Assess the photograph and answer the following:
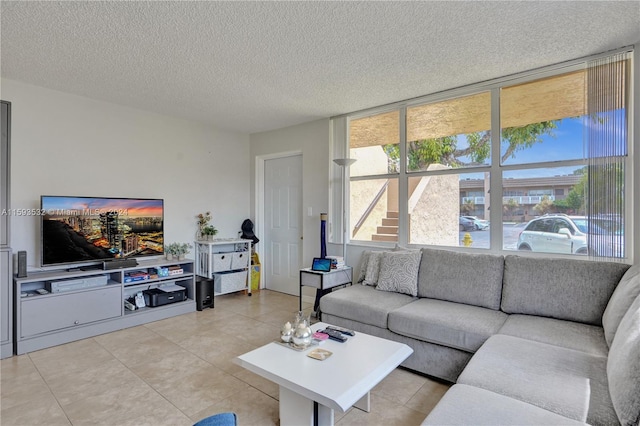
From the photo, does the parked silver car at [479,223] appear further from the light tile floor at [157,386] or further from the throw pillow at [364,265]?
the light tile floor at [157,386]

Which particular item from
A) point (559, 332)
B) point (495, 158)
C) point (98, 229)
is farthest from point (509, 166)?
point (98, 229)

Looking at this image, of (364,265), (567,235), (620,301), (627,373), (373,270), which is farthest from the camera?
(364,265)

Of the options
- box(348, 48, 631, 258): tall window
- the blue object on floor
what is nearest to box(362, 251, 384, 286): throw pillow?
box(348, 48, 631, 258): tall window

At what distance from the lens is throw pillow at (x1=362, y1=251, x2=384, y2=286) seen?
3.41 m

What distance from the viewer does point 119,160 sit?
3.89m

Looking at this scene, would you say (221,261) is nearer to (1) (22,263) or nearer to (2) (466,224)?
(1) (22,263)

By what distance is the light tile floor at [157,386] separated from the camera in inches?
79.0

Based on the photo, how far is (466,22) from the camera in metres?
2.17

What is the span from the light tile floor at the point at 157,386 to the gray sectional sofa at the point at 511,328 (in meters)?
0.43

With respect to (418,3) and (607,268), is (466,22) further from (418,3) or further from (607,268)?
(607,268)

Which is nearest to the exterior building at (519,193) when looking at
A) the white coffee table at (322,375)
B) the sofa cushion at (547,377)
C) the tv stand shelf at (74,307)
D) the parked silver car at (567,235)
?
the parked silver car at (567,235)

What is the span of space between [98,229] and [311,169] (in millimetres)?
2602

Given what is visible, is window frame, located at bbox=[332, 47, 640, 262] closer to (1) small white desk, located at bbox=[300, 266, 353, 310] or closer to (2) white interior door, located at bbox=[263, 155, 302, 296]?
(1) small white desk, located at bbox=[300, 266, 353, 310]

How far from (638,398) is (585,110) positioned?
2.37 metres
